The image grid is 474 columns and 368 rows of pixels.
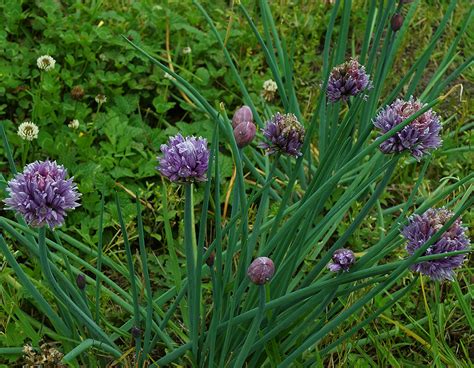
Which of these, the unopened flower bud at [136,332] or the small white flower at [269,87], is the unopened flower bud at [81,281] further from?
the small white flower at [269,87]

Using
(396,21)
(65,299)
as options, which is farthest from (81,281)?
(396,21)

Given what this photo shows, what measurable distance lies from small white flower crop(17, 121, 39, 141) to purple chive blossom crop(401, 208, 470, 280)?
47.7 inches

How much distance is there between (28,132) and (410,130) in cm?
124

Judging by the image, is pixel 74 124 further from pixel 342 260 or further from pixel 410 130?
pixel 410 130

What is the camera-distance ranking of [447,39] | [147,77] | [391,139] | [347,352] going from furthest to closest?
[447,39] < [147,77] < [347,352] < [391,139]

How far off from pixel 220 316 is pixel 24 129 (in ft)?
3.17

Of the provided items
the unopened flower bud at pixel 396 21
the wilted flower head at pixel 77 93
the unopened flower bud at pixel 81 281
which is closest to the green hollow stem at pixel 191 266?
the unopened flower bud at pixel 81 281

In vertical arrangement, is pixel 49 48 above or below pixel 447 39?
above

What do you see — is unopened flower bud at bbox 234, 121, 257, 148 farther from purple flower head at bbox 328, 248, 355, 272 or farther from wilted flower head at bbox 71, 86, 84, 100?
wilted flower head at bbox 71, 86, 84, 100

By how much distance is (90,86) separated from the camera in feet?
7.82

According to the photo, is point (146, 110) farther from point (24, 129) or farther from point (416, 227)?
point (416, 227)

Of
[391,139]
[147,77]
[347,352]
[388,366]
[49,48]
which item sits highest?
[391,139]

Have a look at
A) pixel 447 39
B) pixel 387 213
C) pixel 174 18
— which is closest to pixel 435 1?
pixel 447 39

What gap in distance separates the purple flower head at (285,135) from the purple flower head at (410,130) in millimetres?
141
